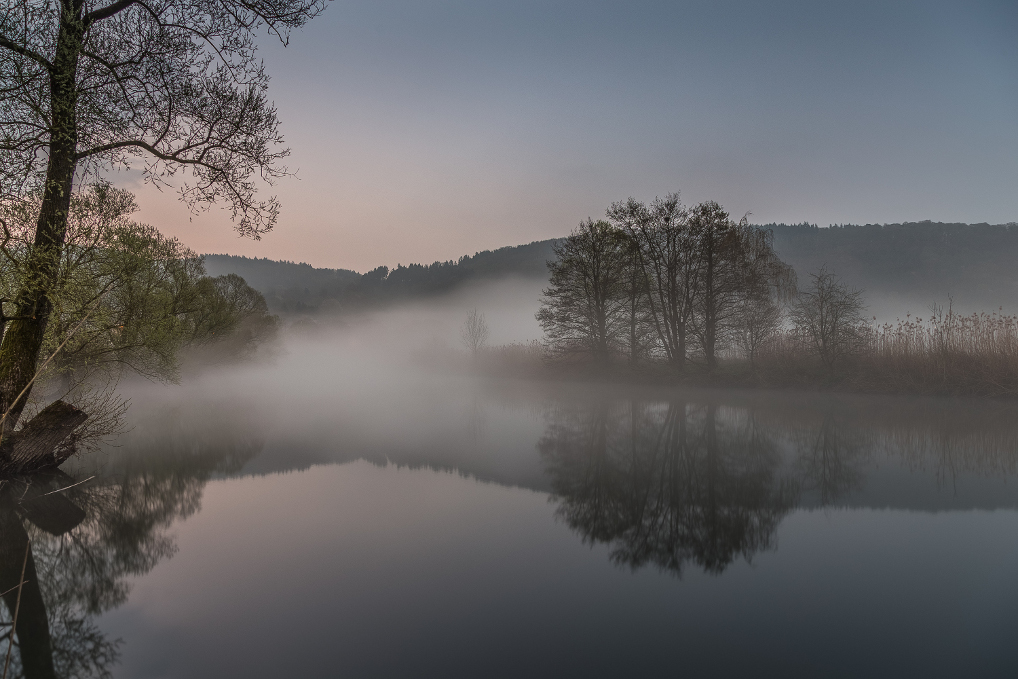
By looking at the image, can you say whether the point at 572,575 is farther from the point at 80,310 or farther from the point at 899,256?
the point at 899,256

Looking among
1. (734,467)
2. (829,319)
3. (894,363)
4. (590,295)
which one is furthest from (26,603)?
(590,295)

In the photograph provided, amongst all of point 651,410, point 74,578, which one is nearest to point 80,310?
point 74,578

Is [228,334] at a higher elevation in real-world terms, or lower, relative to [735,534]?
higher

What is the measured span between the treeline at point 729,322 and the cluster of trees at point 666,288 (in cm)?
4

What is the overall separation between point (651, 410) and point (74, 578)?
1254cm

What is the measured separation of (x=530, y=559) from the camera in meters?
4.55

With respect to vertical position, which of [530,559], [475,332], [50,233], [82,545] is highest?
[50,233]

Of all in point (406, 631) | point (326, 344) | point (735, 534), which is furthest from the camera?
point (326, 344)

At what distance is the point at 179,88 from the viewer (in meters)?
7.42

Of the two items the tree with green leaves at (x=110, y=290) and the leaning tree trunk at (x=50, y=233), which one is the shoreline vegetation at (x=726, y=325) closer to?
the tree with green leaves at (x=110, y=290)

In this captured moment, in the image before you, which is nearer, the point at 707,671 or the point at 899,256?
the point at 707,671

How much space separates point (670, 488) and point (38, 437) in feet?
27.7

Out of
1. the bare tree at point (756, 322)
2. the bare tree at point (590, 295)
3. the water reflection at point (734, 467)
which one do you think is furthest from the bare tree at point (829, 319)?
the bare tree at point (590, 295)

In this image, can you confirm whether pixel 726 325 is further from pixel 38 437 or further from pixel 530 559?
pixel 38 437
